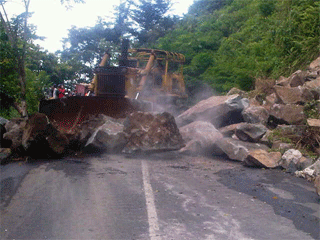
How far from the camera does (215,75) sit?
21922 millimetres

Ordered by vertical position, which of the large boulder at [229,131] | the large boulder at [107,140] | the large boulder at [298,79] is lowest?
the large boulder at [107,140]

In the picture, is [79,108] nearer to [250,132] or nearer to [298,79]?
[250,132]

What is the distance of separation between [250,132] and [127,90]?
6344 millimetres

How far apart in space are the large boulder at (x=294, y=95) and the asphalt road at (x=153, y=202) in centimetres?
380

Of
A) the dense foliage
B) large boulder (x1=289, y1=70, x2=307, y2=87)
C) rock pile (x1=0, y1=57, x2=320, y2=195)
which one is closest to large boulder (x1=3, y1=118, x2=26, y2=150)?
rock pile (x1=0, y1=57, x2=320, y2=195)

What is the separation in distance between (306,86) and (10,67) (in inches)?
378

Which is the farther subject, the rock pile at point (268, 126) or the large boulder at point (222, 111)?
the large boulder at point (222, 111)

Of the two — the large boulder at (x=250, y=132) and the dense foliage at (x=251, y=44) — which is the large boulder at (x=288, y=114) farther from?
the dense foliage at (x=251, y=44)

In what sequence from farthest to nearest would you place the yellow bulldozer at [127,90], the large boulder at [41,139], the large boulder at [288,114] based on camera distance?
the yellow bulldozer at [127,90] → the large boulder at [288,114] → the large boulder at [41,139]

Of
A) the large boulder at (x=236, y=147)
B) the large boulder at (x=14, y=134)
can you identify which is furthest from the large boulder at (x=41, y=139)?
the large boulder at (x=236, y=147)

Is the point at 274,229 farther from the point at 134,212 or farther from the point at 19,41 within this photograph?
the point at 19,41

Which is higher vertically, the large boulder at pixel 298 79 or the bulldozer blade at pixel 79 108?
the large boulder at pixel 298 79

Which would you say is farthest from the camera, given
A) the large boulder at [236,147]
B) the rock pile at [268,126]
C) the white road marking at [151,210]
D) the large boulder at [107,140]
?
the large boulder at [107,140]

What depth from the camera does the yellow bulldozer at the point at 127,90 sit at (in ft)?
43.6
